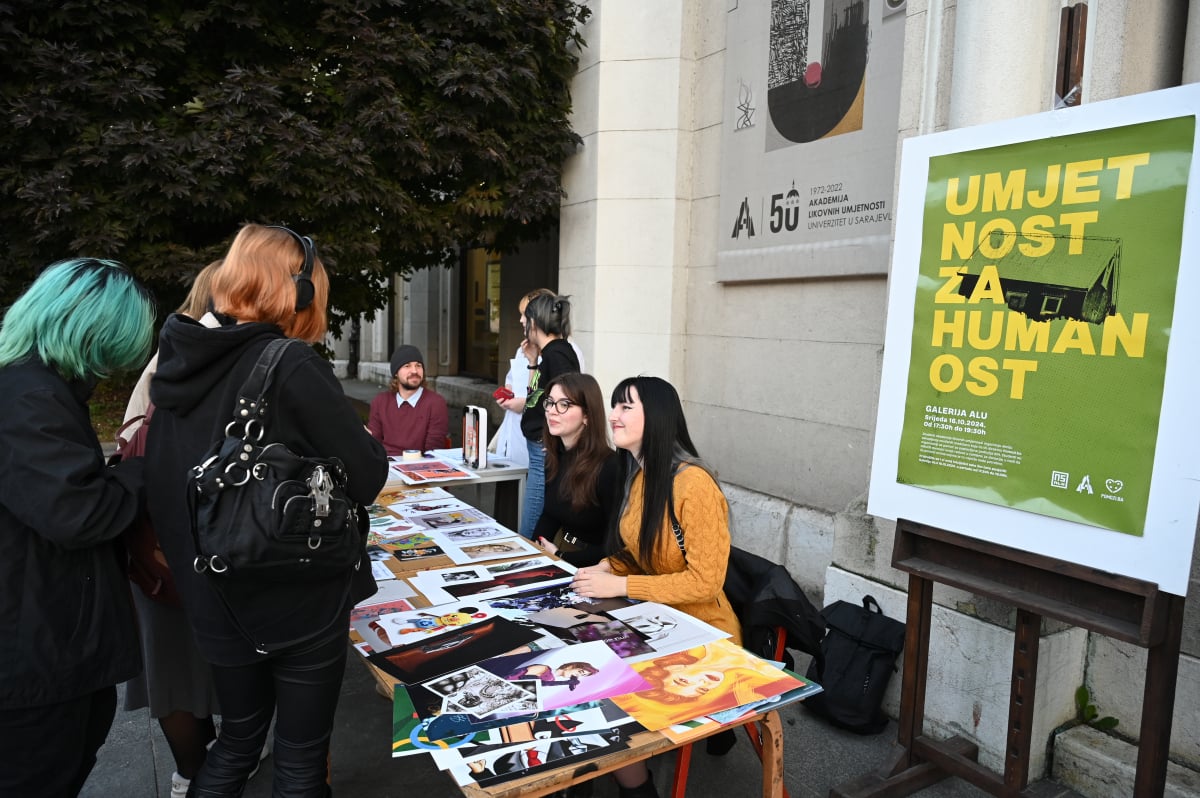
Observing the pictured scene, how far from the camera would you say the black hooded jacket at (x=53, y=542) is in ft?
5.80

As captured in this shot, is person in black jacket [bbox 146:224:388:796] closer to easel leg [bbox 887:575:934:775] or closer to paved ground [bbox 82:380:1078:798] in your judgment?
paved ground [bbox 82:380:1078:798]

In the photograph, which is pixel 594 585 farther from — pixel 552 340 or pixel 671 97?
pixel 671 97

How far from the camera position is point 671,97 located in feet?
20.1

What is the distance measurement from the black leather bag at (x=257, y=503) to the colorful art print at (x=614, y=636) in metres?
0.80

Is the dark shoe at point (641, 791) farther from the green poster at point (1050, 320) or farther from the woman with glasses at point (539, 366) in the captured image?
the woman with glasses at point (539, 366)

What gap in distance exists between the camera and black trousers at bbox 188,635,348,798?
189 centimetres

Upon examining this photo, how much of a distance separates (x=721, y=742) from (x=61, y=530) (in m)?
2.29

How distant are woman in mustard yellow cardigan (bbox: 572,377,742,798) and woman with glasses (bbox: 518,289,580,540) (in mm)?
1830

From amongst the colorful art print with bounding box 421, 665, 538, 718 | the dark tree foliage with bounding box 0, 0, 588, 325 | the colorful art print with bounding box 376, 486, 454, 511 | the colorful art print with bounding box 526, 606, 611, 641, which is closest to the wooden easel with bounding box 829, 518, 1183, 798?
the colorful art print with bounding box 526, 606, 611, 641

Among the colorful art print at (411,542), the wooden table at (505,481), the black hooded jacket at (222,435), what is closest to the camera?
the black hooded jacket at (222,435)

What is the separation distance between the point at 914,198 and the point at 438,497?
8.68 ft

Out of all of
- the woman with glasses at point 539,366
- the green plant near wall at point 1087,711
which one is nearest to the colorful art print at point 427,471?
the woman with glasses at point 539,366

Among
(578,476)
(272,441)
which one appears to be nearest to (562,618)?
(272,441)

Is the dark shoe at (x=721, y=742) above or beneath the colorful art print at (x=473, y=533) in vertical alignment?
beneath
